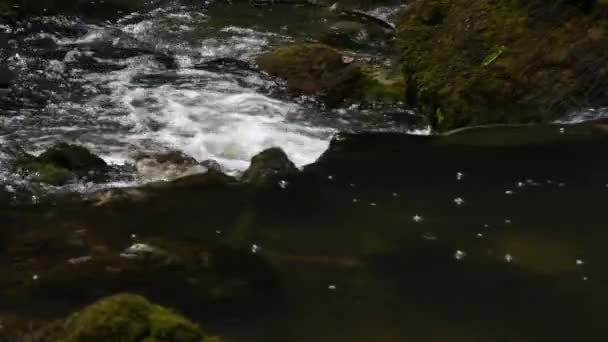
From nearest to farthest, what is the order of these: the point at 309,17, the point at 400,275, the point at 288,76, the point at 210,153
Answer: the point at 400,275, the point at 210,153, the point at 288,76, the point at 309,17

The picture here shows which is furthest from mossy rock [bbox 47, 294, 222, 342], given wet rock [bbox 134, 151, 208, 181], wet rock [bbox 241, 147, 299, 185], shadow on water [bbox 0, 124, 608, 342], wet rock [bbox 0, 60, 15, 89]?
wet rock [bbox 0, 60, 15, 89]

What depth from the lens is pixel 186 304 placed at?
766 centimetres

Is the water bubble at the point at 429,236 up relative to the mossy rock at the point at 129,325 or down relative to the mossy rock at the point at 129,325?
down

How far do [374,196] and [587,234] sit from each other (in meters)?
2.57

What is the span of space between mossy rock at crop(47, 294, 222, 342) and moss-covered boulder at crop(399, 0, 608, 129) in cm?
816

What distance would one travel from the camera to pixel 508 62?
519 inches

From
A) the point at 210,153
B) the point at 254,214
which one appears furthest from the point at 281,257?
the point at 210,153

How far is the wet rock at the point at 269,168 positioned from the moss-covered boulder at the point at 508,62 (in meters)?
3.38

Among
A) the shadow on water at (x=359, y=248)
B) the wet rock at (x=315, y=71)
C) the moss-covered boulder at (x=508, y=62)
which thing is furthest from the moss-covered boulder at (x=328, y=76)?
the shadow on water at (x=359, y=248)

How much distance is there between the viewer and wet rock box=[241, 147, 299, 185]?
406 inches

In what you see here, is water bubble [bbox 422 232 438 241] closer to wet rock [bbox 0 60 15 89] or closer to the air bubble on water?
the air bubble on water

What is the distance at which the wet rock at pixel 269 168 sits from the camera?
1031 cm

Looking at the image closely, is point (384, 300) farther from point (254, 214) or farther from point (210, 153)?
point (210, 153)

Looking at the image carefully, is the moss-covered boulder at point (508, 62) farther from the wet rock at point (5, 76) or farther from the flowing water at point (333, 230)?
the wet rock at point (5, 76)
